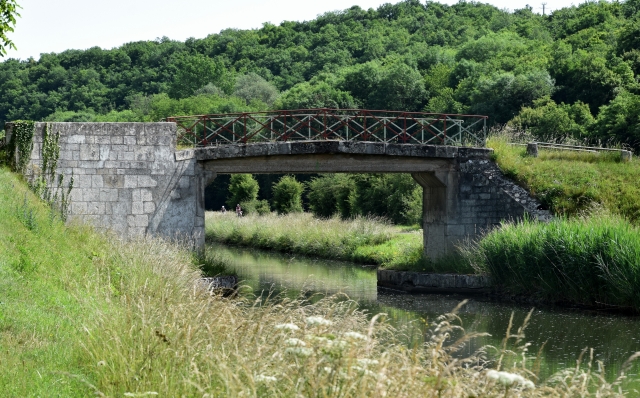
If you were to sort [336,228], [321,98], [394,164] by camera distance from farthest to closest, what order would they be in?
[321,98], [336,228], [394,164]

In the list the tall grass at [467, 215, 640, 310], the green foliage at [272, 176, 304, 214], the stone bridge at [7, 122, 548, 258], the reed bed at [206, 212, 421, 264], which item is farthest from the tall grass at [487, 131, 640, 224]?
the green foliage at [272, 176, 304, 214]

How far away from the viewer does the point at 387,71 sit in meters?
52.0

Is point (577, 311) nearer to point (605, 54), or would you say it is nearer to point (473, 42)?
point (605, 54)

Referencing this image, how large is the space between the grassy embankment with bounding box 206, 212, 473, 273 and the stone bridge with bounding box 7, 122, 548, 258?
2.87 feet

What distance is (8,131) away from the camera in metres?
17.6

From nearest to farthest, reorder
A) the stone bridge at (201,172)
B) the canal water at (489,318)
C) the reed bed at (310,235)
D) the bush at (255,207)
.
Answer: the canal water at (489,318), the stone bridge at (201,172), the reed bed at (310,235), the bush at (255,207)

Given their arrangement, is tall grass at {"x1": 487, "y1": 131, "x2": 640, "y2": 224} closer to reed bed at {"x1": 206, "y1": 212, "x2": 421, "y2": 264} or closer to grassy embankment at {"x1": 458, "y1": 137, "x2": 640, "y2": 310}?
grassy embankment at {"x1": 458, "y1": 137, "x2": 640, "y2": 310}

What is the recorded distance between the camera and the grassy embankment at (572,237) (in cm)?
1522

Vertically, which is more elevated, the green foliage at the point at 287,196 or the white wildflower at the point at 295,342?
the white wildflower at the point at 295,342

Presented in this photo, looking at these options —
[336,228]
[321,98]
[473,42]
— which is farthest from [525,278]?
[473,42]

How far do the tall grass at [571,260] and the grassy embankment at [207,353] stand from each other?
28.4 ft

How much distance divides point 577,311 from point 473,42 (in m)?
42.3

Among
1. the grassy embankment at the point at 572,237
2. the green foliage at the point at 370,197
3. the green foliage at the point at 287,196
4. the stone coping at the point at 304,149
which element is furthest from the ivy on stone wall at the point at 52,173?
the green foliage at the point at 287,196

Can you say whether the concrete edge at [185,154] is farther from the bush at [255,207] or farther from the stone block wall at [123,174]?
the bush at [255,207]
